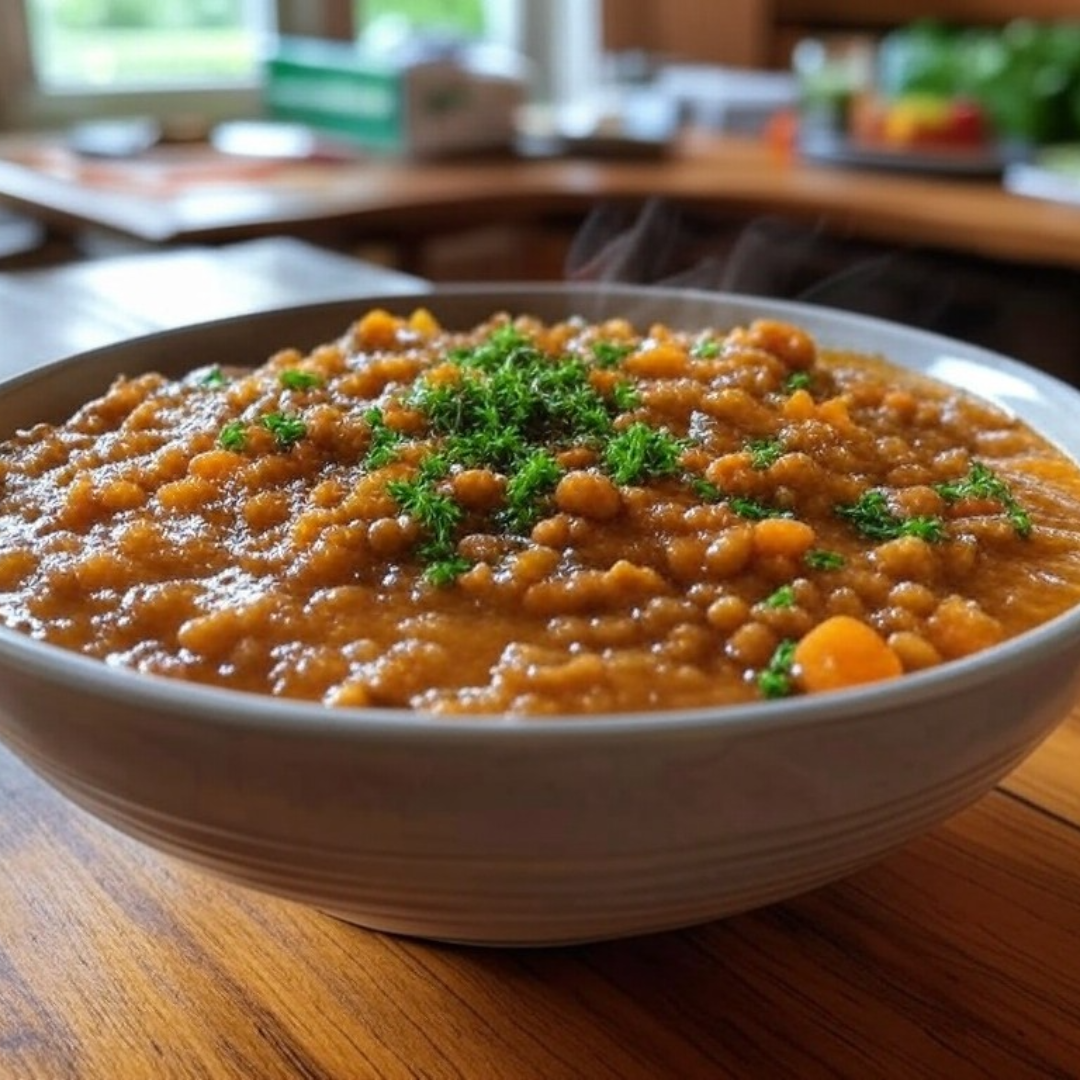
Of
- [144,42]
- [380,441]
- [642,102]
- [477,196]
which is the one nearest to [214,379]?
[380,441]

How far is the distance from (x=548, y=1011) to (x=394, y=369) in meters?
0.53

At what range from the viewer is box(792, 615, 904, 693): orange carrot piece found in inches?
28.3

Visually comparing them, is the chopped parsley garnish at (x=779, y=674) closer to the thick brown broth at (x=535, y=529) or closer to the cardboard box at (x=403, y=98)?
the thick brown broth at (x=535, y=529)

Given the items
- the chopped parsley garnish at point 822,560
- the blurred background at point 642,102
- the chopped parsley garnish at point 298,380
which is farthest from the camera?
the blurred background at point 642,102

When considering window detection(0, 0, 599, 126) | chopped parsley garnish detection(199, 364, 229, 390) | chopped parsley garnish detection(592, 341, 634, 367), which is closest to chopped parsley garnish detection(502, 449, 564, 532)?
chopped parsley garnish detection(592, 341, 634, 367)

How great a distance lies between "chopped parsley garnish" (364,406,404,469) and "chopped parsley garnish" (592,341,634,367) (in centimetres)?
21

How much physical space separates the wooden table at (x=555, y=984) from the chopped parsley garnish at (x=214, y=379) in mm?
384

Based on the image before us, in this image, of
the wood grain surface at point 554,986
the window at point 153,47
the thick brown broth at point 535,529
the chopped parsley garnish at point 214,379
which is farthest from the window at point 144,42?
the wood grain surface at point 554,986

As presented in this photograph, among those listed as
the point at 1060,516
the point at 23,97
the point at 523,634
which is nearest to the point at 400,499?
the point at 523,634

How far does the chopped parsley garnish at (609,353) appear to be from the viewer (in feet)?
3.63

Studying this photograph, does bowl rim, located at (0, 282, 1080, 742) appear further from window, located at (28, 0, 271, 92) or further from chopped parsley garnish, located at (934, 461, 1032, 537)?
window, located at (28, 0, 271, 92)

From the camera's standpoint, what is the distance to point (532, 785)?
593mm

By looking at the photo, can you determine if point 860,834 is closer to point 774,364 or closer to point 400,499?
point 400,499

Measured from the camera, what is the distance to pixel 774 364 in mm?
1098
